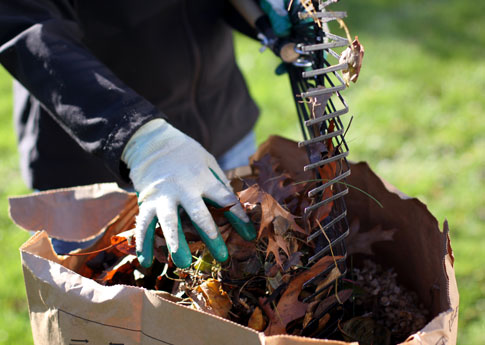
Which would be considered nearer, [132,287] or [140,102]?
[132,287]

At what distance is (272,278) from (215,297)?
0.34ft

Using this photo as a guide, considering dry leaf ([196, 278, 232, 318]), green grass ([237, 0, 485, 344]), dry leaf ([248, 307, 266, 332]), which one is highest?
dry leaf ([196, 278, 232, 318])

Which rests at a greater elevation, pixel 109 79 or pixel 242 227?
pixel 109 79

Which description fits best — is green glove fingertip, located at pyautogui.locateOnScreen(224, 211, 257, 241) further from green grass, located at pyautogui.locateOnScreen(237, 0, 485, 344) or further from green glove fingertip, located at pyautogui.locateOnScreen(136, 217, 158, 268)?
green grass, located at pyautogui.locateOnScreen(237, 0, 485, 344)

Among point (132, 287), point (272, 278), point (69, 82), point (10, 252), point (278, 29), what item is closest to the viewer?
point (132, 287)

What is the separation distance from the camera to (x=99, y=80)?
106 cm

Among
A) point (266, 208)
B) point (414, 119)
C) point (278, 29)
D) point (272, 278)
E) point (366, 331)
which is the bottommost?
point (414, 119)

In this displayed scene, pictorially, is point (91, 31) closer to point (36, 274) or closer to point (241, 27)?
point (241, 27)

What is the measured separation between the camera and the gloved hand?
37.1 inches

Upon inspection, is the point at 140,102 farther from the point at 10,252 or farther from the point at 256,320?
the point at 10,252

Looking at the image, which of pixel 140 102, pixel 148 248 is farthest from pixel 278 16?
pixel 148 248

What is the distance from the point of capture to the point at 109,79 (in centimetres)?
107

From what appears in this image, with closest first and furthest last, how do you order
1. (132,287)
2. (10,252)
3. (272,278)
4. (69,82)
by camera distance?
(132,287) → (272,278) → (69,82) → (10,252)

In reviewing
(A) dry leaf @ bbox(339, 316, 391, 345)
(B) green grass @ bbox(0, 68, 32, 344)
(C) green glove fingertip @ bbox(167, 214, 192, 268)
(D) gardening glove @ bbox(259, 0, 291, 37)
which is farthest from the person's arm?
(B) green grass @ bbox(0, 68, 32, 344)
